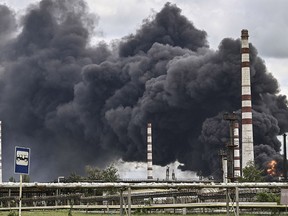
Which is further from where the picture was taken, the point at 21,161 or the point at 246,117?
the point at 246,117

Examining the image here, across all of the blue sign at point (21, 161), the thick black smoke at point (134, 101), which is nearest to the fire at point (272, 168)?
the thick black smoke at point (134, 101)

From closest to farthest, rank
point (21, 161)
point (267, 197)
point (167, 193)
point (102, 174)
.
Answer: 1. point (21, 161)
2. point (267, 197)
3. point (167, 193)
4. point (102, 174)

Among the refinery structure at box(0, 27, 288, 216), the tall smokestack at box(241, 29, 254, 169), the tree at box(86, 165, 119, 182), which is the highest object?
the tall smokestack at box(241, 29, 254, 169)

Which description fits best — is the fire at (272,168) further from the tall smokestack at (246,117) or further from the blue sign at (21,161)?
the blue sign at (21,161)

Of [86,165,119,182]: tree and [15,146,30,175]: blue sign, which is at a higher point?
[86,165,119,182]: tree

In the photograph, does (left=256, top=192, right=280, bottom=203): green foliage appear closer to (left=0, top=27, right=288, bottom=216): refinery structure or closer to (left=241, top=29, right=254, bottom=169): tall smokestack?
(left=0, top=27, right=288, bottom=216): refinery structure

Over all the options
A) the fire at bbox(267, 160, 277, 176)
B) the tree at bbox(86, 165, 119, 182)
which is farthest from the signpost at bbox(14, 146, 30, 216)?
the tree at bbox(86, 165, 119, 182)

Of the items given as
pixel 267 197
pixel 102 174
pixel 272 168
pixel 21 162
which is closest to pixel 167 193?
pixel 267 197

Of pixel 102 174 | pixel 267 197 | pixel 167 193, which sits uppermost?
pixel 102 174

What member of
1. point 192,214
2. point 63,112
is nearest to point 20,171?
point 192,214

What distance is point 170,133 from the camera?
11912 cm

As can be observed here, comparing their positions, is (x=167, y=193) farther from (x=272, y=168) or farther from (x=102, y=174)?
(x=102, y=174)

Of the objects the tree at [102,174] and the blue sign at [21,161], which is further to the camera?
the tree at [102,174]

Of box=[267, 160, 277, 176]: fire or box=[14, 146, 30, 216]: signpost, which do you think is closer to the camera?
box=[14, 146, 30, 216]: signpost
